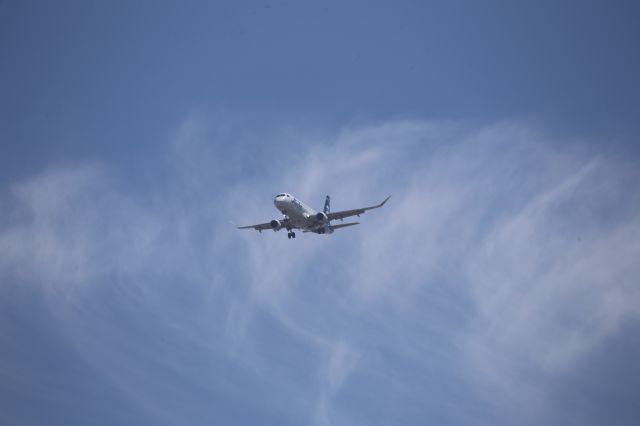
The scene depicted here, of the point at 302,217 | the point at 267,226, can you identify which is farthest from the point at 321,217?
the point at 267,226

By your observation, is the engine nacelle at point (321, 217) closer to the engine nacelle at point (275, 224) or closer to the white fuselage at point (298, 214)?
the white fuselage at point (298, 214)

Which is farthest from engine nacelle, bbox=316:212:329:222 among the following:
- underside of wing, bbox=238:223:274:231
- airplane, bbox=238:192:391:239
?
underside of wing, bbox=238:223:274:231

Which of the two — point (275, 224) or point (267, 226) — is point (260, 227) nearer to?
point (267, 226)

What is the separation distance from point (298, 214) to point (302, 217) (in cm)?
88

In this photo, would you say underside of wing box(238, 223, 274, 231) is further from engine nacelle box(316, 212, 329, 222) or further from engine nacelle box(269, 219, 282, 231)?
engine nacelle box(316, 212, 329, 222)

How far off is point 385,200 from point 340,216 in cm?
815

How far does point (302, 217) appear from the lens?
272ft

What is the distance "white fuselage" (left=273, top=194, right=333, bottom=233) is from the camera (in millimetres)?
80625

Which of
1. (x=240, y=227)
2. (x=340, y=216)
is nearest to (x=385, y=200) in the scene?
(x=340, y=216)

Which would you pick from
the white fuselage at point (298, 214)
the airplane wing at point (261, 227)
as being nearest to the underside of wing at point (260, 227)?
the airplane wing at point (261, 227)

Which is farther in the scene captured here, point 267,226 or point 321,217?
point 267,226

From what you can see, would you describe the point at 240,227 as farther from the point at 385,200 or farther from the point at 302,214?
the point at 385,200

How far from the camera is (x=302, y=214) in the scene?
3253 inches

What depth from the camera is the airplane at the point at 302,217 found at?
265 ft
